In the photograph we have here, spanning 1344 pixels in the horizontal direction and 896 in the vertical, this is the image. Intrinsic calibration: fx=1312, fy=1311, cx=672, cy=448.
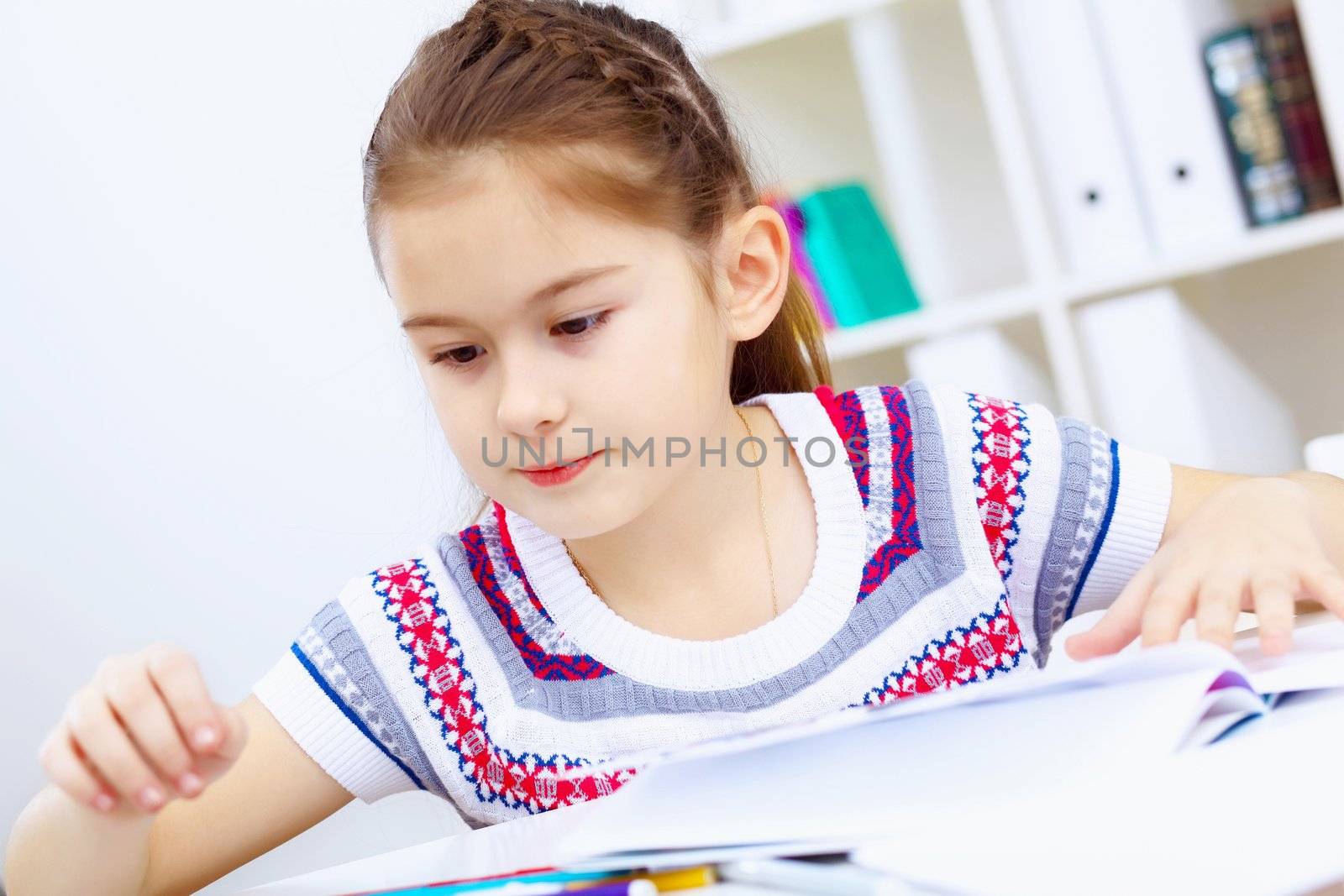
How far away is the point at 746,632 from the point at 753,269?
255 mm

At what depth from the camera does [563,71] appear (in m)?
0.82

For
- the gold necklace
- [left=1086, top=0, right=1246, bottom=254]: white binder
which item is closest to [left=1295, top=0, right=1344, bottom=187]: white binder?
[left=1086, top=0, right=1246, bottom=254]: white binder

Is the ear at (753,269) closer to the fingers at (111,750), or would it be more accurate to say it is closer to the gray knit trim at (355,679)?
the gray knit trim at (355,679)

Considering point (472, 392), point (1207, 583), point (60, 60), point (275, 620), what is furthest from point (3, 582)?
point (1207, 583)

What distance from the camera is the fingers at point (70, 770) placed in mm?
573

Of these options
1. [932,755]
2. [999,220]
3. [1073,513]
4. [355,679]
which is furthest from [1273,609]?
[999,220]

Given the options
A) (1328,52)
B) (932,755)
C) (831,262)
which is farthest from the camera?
(831,262)

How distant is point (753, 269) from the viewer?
0.93 metres

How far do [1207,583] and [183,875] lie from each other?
58 centimetres

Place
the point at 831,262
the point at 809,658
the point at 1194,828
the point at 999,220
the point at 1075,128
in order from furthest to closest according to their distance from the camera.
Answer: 1. the point at 999,220
2. the point at 831,262
3. the point at 1075,128
4. the point at 809,658
5. the point at 1194,828

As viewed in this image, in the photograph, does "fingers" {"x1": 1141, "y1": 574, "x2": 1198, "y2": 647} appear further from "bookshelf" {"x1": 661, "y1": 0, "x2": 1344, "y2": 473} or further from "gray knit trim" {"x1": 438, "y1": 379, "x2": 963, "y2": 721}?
"bookshelf" {"x1": 661, "y1": 0, "x2": 1344, "y2": 473}

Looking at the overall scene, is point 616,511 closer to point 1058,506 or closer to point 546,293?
point 546,293

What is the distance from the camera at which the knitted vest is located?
85 centimetres

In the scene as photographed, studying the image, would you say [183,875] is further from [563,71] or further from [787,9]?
[787,9]
